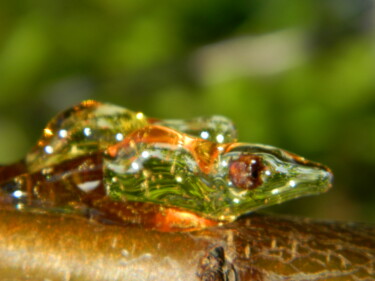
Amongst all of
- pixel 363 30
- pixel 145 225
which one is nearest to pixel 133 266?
pixel 145 225

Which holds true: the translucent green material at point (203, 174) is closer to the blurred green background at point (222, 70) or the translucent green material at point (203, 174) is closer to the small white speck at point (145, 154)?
the small white speck at point (145, 154)

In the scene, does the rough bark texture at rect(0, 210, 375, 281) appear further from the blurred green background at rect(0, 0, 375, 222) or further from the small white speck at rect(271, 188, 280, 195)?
the blurred green background at rect(0, 0, 375, 222)

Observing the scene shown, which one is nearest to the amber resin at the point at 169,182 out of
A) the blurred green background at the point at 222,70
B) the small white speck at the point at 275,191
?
the small white speck at the point at 275,191

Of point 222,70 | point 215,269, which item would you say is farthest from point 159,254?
point 222,70

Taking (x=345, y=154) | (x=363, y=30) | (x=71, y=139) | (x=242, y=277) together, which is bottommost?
(x=242, y=277)

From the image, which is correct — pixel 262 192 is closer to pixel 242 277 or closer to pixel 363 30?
pixel 242 277
